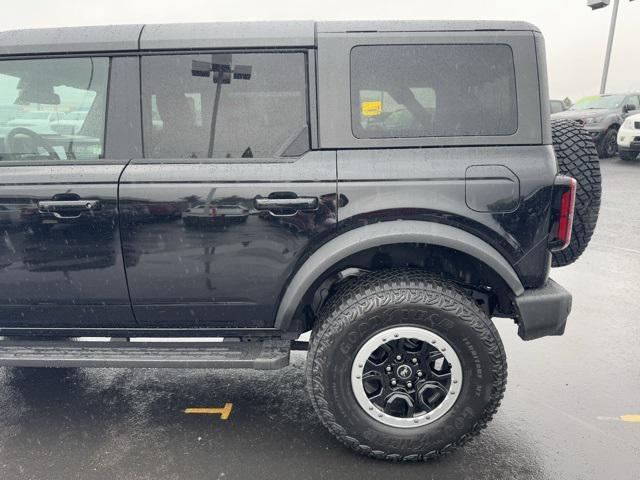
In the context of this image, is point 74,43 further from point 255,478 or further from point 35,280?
point 255,478

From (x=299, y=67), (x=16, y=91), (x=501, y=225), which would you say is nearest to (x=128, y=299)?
(x=16, y=91)

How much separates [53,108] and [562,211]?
258 cm

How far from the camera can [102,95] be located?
98.7 inches

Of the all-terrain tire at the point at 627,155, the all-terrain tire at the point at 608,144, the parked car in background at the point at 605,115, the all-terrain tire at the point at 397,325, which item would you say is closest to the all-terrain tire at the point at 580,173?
the all-terrain tire at the point at 397,325

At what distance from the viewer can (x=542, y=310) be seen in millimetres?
2447

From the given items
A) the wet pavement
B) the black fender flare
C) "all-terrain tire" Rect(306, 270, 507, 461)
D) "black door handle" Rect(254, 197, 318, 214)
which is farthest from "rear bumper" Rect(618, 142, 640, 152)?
"black door handle" Rect(254, 197, 318, 214)

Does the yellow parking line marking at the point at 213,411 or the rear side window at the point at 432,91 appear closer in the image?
the rear side window at the point at 432,91

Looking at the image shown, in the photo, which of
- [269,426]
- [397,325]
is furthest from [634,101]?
[269,426]

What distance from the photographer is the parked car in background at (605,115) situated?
13695 millimetres

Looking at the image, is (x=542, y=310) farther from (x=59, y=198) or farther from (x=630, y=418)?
(x=59, y=198)

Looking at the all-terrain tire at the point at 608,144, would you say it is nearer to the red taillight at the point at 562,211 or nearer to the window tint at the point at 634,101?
the window tint at the point at 634,101

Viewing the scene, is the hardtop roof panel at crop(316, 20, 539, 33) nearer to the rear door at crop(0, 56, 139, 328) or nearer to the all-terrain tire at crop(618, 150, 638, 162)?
the rear door at crop(0, 56, 139, 328)

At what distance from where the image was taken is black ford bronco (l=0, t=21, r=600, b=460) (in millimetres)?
2361

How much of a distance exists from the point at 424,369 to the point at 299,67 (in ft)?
5.21
